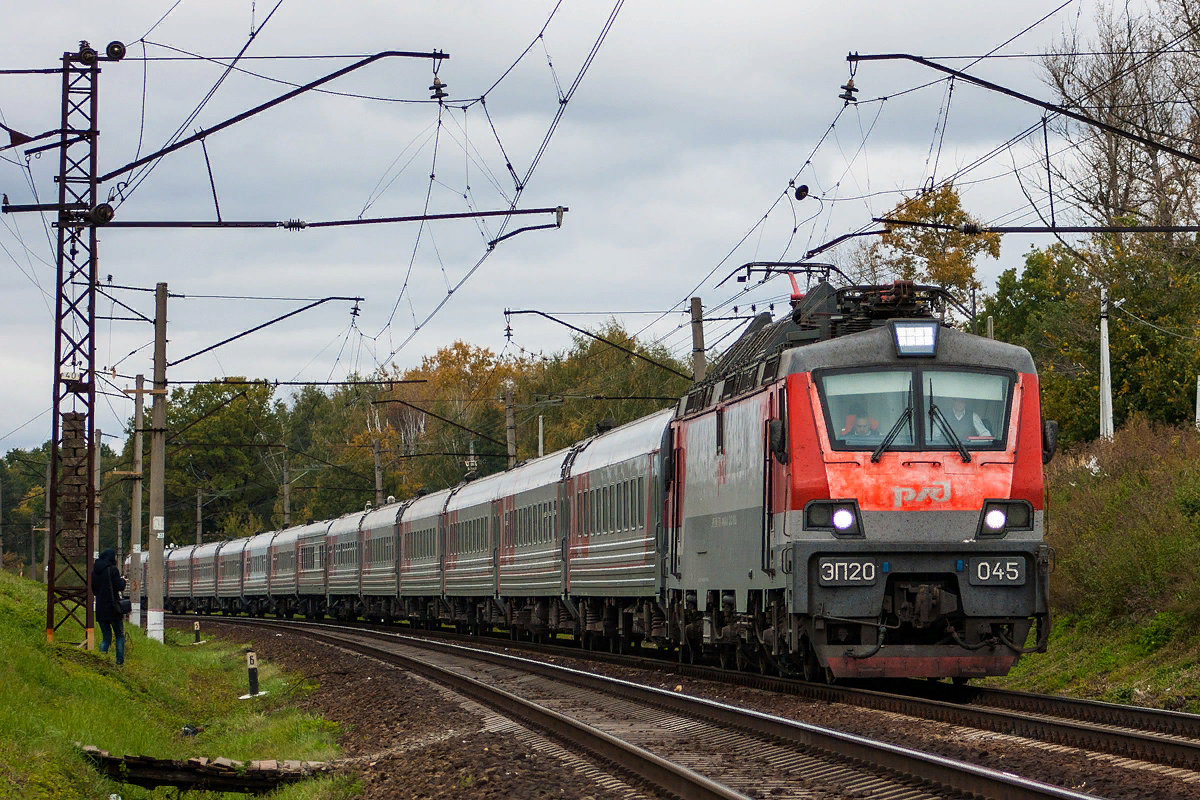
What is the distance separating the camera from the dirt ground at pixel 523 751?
9680mm

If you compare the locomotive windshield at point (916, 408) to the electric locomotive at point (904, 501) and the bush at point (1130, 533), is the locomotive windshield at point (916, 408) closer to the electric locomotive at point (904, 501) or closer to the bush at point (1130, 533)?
the electric locomotive at point (904, 501)

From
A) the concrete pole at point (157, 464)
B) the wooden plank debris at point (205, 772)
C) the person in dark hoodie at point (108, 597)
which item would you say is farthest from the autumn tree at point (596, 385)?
the wooden plank debris at point (205, 772)

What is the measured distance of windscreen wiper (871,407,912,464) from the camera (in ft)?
47.0

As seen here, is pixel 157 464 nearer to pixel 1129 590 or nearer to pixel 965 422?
pixel 1129 590

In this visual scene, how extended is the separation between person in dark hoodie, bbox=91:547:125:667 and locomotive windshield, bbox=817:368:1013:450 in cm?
1298

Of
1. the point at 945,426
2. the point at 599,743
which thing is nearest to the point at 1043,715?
the point at 945,426

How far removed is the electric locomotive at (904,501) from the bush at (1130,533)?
9.51ft

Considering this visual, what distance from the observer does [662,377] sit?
67062 millimetres

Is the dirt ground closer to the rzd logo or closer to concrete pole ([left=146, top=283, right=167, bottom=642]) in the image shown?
the rzd logo

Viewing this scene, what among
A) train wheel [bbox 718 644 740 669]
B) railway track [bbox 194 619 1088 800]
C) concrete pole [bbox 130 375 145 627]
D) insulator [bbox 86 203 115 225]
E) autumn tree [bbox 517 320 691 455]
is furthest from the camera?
autumn tree [bbox 517 320 691 455]

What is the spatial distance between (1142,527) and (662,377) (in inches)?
1931

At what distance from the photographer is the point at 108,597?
77.1ft

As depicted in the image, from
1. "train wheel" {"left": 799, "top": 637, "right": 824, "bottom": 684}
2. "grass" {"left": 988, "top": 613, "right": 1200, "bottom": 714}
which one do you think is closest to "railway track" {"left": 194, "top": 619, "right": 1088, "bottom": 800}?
"train wheel" {"left": 799, "top": 637, "right": 824, "bottom": 684}

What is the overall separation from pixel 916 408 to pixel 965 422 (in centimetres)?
48
